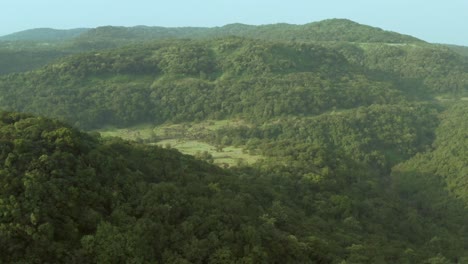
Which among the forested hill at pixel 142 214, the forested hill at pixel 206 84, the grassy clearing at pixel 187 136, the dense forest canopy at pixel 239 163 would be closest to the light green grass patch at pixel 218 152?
the grassy clearing at pixel 187 136

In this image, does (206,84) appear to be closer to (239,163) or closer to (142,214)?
(239,163)

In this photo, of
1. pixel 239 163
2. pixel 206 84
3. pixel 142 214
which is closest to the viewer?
pixel 142 214

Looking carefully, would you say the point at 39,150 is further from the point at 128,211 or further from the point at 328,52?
the point at 328,52

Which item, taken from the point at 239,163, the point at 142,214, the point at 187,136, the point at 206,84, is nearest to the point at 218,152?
the point at 239,163

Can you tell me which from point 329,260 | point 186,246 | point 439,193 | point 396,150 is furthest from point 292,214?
point 396,150

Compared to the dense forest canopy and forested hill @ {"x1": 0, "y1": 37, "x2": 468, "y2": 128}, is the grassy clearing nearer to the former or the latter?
the dense forest canopy
